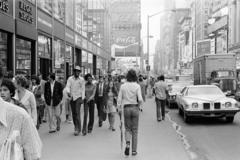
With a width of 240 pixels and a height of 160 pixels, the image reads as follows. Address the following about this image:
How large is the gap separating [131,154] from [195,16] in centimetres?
12925

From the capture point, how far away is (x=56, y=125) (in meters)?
10.9

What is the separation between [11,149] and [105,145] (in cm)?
589

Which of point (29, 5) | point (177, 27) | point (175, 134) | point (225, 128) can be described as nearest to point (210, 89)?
point (225, 128)

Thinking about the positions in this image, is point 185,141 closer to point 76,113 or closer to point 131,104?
point 131,104

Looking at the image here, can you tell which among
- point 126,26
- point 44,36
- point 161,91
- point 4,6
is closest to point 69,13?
point 44,36

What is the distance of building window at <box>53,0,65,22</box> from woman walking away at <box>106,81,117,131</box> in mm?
11502

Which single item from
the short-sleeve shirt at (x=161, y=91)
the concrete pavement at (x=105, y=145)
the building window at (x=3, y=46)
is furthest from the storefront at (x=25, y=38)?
the short-sleeve shirt at (x=161, y=91)

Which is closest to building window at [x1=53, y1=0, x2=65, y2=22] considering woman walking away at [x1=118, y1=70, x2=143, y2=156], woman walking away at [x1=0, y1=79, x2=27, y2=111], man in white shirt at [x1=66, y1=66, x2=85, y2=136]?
man in white shirt at [x1=66, y1=66, x2=85, y2=136]

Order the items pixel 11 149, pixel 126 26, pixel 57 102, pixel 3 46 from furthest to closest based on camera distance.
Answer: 1. pixel 126 26
2. pixel 3 46
3. pixel 57 102
4. pixel 11 149

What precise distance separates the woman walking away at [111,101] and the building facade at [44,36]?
13.3ft

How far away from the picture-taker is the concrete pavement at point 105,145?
7.16 meters

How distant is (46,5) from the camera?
19.6 m

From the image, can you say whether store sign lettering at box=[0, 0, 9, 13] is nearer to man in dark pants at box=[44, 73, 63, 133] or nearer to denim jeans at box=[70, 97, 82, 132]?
man in dark pants at box=[44, 73, 63, 133]

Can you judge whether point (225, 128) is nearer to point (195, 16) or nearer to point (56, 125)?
point (56, 125)
